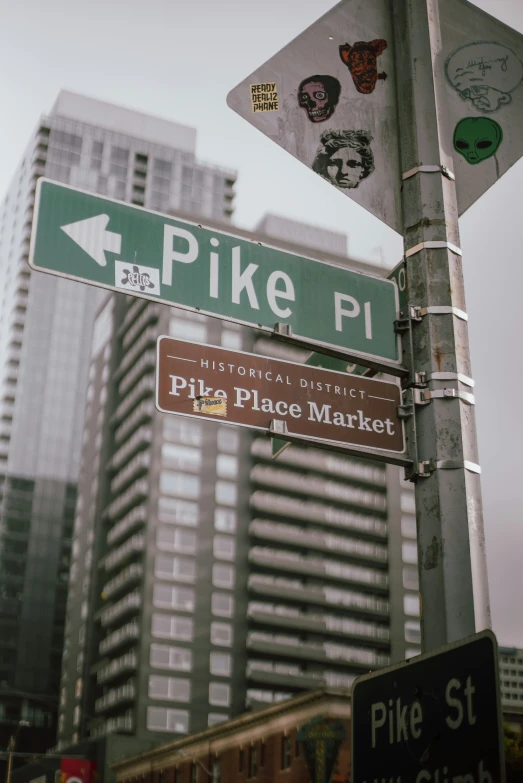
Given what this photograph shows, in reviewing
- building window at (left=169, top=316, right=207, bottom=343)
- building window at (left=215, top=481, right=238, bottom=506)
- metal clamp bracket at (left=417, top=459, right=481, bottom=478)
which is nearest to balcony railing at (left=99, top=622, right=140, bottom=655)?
building window at (left=215, top=481, right=238, bottom=506)

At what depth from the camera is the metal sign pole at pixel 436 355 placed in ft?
15.1

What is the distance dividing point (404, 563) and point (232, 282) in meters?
94.8

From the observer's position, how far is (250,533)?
3620 inches

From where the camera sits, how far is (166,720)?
80312 millimetres

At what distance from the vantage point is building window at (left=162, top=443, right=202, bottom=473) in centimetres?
9069

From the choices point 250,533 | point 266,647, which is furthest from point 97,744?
point 250,533

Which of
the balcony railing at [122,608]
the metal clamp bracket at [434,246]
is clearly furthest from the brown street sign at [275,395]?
the balcony railing at [122,608]

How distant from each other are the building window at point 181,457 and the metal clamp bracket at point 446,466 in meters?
86.1

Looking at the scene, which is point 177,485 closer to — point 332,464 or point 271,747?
point 332,464

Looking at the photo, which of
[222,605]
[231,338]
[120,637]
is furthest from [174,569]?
[231,338]

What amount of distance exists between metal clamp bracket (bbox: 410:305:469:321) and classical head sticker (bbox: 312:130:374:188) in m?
0.91

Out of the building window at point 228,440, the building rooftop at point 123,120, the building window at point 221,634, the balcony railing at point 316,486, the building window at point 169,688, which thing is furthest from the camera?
the building rooftop at point 123,120

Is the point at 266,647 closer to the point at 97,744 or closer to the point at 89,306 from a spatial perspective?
the point at 97,744

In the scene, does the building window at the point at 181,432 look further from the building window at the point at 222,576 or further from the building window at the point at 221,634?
the building window at the point at 221,634
